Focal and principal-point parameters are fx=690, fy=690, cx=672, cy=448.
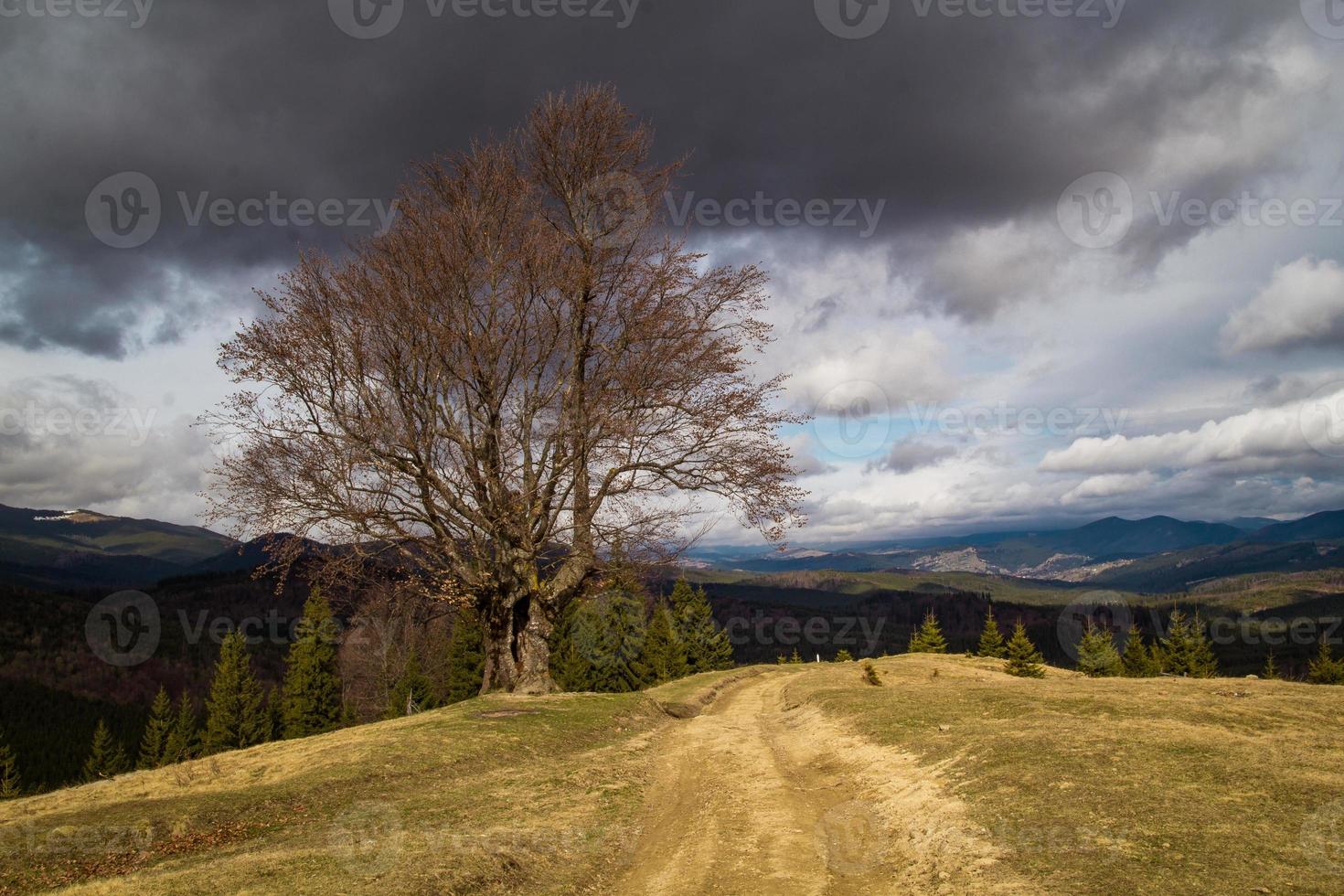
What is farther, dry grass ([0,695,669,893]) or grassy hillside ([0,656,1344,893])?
dry grass ([0,695,669,893])

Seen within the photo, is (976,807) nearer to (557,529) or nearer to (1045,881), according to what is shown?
(1045,881)

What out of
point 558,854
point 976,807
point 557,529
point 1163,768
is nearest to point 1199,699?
point 1163,768

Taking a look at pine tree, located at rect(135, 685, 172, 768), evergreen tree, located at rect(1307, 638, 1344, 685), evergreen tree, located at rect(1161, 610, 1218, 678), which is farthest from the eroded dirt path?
pine tree, located at rect(135, 685, 172, 768)

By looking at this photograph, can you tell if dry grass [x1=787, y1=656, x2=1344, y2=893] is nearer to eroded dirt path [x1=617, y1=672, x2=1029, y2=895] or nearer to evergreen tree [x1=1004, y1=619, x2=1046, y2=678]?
eroded dirt path [x1=617, y1=672, x2=1029, y2=895]

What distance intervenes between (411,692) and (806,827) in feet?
189

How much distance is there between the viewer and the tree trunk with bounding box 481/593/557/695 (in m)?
21.7

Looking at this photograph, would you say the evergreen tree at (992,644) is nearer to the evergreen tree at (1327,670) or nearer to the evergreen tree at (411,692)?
the evergreen tree at (1327,670)

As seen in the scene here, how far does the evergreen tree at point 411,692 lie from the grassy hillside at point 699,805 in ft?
151

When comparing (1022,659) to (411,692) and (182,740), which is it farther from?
(182,740)

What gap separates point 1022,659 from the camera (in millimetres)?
50531

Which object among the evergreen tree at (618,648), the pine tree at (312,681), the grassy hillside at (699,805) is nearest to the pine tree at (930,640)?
the evergreen tree at (618,648)

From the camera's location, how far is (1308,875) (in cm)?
669

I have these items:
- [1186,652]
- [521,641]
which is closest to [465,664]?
[521,641]

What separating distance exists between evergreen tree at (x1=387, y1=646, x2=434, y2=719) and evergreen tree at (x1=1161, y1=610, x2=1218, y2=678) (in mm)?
65890
